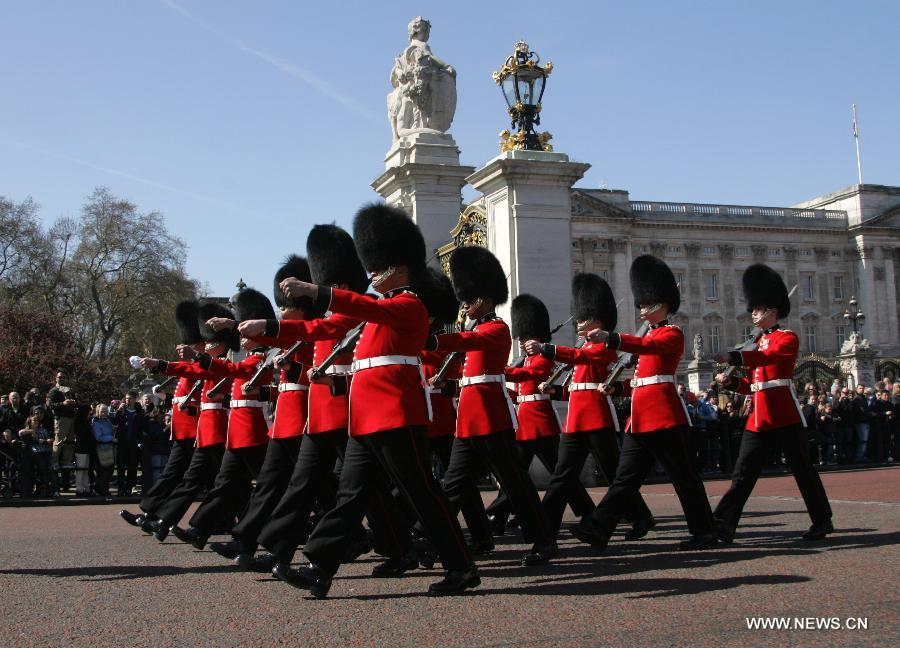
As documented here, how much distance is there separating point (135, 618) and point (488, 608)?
1.50 metres

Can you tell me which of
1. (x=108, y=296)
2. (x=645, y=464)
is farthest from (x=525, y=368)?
(x=108, y=296)

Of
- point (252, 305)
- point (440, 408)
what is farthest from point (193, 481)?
point (440, 408)

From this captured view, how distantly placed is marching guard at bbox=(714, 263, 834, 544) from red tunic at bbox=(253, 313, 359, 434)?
2.41 metres

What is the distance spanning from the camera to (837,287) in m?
58.1

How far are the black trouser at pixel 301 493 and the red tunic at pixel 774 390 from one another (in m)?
2.68

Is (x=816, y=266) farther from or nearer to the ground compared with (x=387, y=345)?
farther from the ground

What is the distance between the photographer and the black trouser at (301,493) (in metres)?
5.56

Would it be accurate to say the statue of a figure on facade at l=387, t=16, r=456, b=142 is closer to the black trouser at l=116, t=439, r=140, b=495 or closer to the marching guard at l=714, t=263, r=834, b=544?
the black trouser at l=116, t=439, r=140, b=495

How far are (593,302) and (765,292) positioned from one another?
1305 mm

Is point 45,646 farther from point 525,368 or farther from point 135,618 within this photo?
point 525,368

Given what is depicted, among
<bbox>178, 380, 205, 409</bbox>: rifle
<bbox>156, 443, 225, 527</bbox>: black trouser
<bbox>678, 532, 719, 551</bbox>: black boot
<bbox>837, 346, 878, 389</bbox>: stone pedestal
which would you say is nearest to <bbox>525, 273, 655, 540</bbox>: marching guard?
<bbox>678, 532, 719, 551</bbox>: black boot

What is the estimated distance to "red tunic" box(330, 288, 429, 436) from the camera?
203 inches

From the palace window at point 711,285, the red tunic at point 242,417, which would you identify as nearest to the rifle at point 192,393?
the red tunic at point 242,417

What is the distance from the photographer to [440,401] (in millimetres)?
7793
